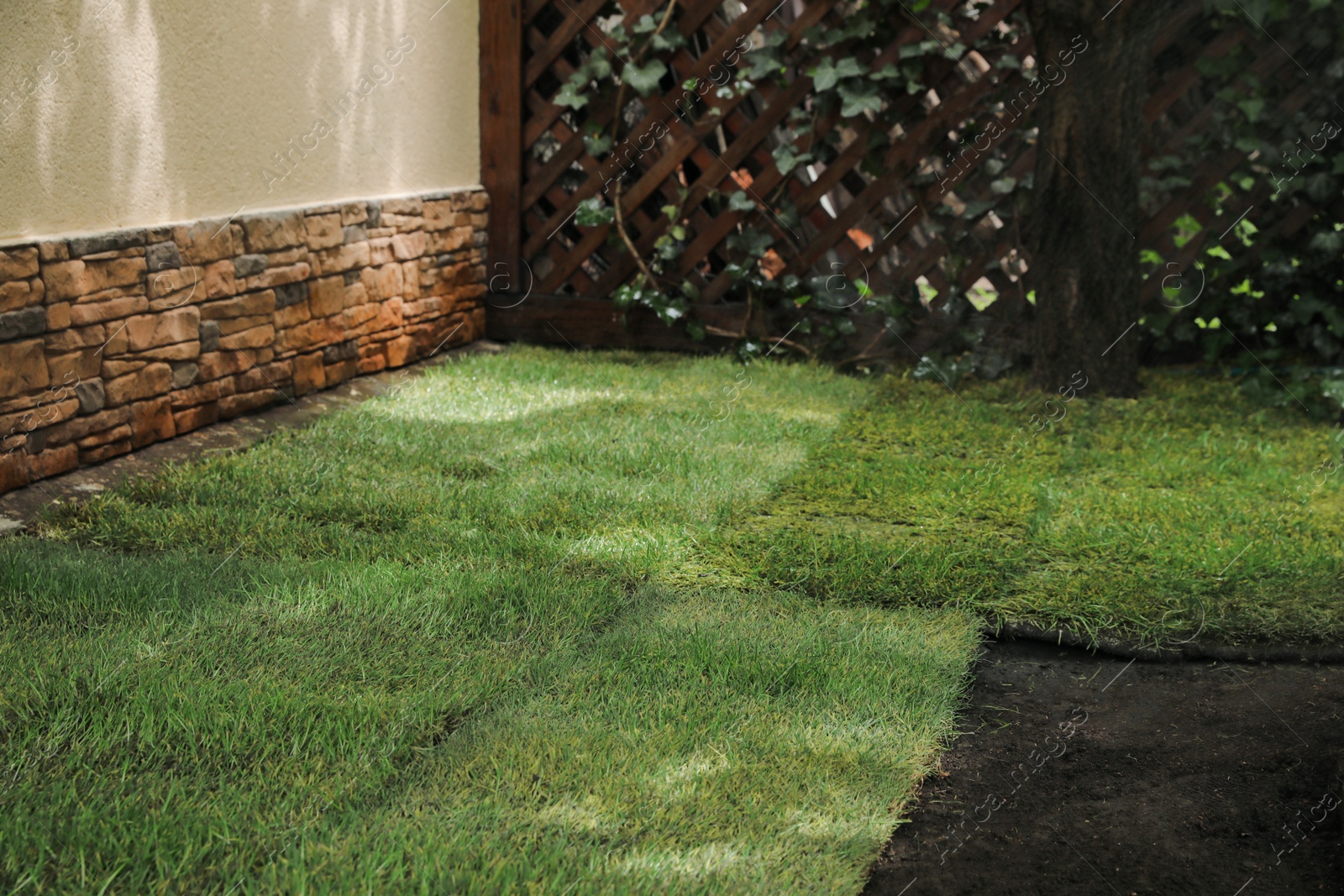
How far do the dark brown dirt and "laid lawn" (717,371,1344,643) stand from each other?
20 centimetres

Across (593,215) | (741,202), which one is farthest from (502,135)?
(741,202)

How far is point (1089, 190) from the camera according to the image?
4.41m

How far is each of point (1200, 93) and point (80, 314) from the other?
428cm

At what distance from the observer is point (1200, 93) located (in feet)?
16.1

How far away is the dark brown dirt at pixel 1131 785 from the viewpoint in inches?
71.4

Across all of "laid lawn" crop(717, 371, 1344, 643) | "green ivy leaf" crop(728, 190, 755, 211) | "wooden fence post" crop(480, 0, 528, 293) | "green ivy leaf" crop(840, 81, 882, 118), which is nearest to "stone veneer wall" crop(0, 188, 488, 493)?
"wooden fence post" crop(480, 0, 528, 293)

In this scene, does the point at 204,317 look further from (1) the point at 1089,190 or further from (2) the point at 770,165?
(1) the point at 1089,190

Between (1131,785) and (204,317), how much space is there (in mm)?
3089

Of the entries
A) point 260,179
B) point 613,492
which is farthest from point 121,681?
point 260,179

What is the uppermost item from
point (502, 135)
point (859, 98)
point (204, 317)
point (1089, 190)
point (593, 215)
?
point (859, 98)

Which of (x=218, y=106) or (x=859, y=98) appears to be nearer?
(x=218, y=106)

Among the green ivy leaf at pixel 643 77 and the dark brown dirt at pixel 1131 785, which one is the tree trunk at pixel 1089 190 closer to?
the green ivy leaf at pixel 643 77

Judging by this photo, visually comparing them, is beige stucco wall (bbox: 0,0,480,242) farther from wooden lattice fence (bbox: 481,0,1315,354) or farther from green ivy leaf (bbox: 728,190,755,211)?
green ivy leaf (bbox: 728,190,755,211)

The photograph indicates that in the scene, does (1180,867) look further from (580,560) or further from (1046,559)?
(580,560)
